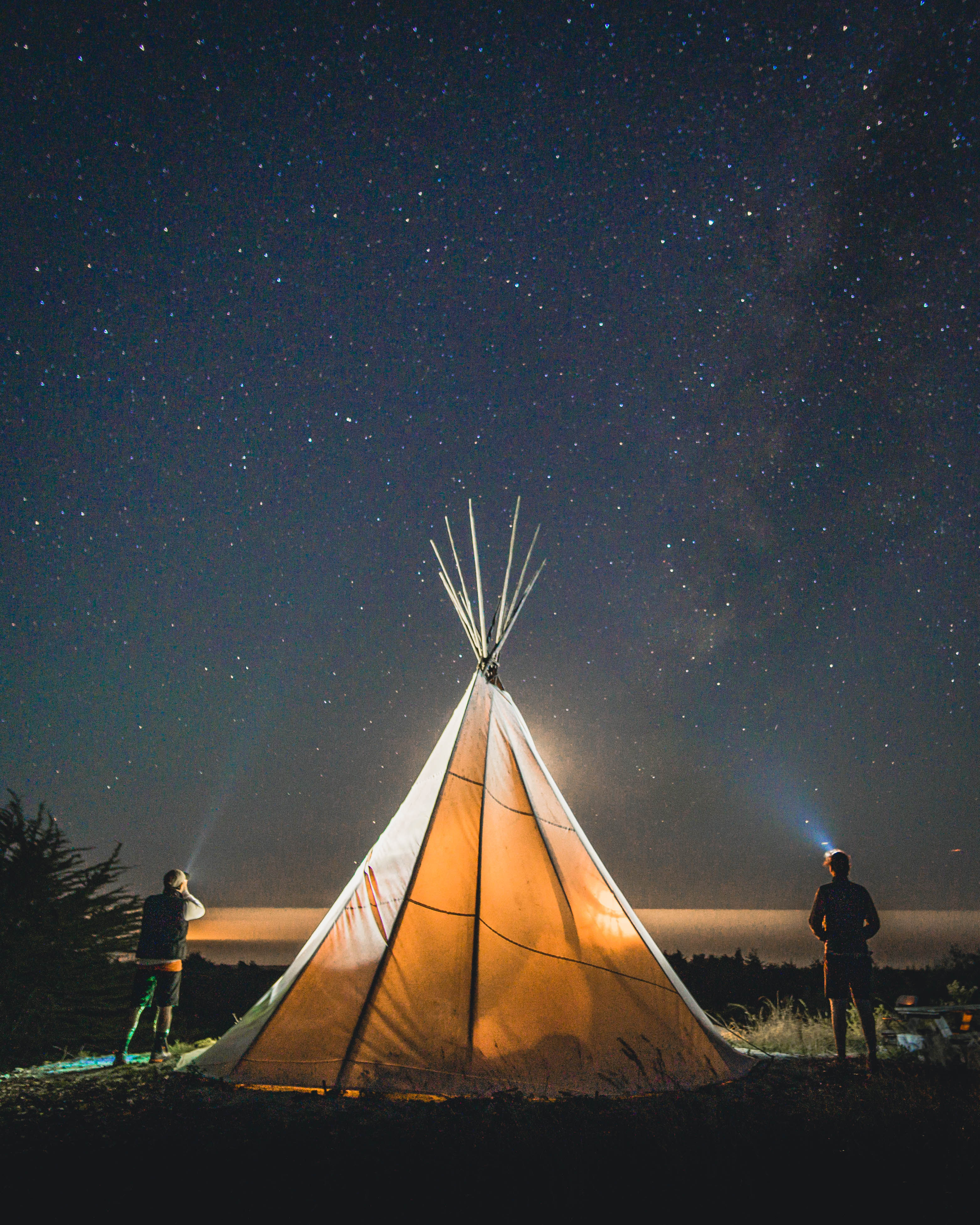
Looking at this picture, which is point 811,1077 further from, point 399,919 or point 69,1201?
point 69,1201

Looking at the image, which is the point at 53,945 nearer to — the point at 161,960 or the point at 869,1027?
the point at 161,960

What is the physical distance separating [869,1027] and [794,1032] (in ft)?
6.47

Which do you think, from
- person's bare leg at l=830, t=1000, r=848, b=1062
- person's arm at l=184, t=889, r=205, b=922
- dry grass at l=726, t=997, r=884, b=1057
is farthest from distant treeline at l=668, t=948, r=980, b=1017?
person's arm at l=184, t=889, r=205, b=922

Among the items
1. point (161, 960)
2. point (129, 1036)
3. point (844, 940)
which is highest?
point (844, 940)

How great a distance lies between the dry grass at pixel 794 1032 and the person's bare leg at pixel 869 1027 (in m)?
1.09

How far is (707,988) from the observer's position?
10.0 metres

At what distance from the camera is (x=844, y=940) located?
178 inches

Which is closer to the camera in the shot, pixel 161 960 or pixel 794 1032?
pixel 161 960

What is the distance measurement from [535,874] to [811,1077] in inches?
74.8

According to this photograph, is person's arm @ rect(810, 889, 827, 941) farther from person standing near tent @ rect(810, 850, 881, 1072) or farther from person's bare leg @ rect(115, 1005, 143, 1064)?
person's bare leg @ rect(115, 1005, 143, 1064)

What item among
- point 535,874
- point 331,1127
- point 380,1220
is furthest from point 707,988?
point 380,1220

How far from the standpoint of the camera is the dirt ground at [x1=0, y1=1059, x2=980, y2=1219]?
2.36 m

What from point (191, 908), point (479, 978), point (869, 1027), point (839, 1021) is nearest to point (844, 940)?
point (869, 1027)

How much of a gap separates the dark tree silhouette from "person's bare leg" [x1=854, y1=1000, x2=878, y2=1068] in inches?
225
